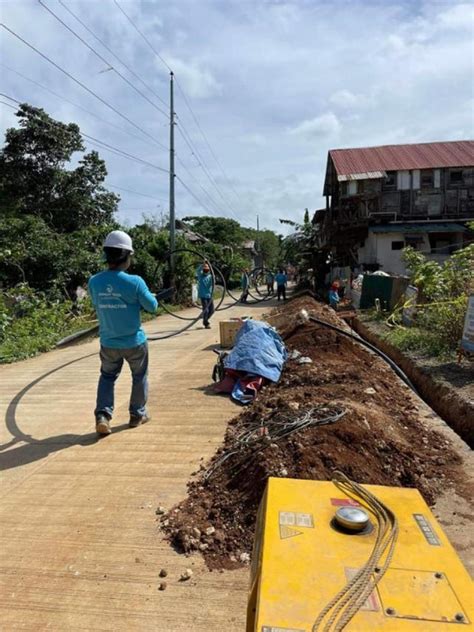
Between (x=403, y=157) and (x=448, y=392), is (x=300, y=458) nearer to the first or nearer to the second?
(x=448, y=392)

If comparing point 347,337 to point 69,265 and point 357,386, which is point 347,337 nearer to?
point 357,386

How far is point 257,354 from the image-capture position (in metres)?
5.79

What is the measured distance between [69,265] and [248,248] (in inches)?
1578

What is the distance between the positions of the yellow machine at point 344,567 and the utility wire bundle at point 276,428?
1.84 m

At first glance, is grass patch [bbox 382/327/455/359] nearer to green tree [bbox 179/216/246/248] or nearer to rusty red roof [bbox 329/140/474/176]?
rusty red roof [bbox 329/140/474/176]

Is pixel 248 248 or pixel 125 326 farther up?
pixel 248 248

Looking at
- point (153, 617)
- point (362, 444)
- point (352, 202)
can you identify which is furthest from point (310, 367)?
point (352, 202)

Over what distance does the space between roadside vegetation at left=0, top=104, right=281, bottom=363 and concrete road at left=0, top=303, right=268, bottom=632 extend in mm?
5009

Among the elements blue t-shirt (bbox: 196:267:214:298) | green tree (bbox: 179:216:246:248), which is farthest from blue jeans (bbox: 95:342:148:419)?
green tree (bbox: 179:216:246:248)

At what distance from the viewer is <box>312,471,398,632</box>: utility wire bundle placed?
3.70ft

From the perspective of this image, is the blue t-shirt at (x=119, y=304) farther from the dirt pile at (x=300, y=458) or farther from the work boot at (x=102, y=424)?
the dirt pile at (x=300, y=458)

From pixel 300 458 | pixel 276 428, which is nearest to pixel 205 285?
pixel 276 428

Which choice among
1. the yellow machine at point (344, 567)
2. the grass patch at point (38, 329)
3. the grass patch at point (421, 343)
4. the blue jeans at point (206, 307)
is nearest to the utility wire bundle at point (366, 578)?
the yellow machine at point (344, 567)

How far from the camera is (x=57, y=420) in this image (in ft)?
16.3
